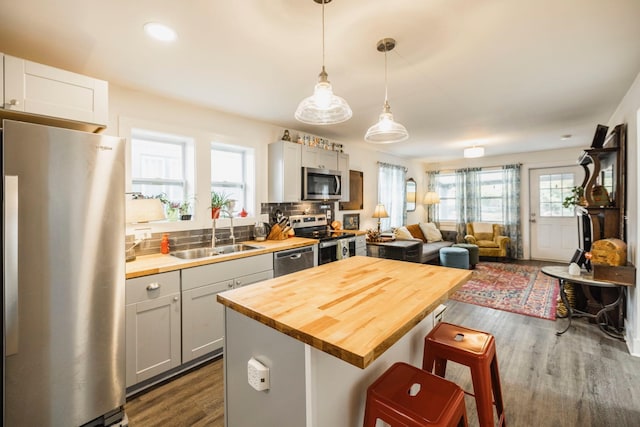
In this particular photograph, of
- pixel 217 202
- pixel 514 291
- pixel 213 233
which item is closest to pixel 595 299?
pixel 514 291

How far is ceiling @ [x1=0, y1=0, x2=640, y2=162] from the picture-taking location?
5.19 feet

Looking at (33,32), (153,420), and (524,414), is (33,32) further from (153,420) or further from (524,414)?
(524,414)

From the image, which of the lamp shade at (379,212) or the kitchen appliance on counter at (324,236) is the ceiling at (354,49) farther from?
the lamp shade at (379,212)

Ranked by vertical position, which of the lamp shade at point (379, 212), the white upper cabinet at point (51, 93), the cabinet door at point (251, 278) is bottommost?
the cabinet door at point (251, 278)

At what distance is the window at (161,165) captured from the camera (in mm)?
2750

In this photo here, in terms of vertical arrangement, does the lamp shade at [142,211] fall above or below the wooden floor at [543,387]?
above

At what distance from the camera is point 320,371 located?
3.64ft

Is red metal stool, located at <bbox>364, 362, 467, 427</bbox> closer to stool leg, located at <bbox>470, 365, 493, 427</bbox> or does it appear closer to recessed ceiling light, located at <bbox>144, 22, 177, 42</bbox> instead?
stool leg, located at <bbox>470, 365, 493, 427</bbox>

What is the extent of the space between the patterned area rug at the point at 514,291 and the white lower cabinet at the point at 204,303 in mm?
3001

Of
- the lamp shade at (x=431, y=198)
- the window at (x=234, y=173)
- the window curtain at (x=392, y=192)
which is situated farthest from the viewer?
the lamp shade at (x=431, y=198)

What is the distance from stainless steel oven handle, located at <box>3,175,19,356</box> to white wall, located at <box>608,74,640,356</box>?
4.29m

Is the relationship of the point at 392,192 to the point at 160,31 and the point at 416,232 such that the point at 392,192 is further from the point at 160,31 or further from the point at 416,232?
the point at 160,31

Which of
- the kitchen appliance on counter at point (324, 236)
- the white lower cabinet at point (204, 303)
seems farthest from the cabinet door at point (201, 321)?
the kitchen appliance on counter at point (324, 236)

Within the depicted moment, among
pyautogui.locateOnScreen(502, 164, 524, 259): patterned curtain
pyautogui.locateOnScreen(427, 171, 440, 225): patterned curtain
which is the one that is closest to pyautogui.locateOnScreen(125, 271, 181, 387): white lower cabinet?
pyautogui.locateOnScreen(427, 171, 440, 225): patterned curtain
